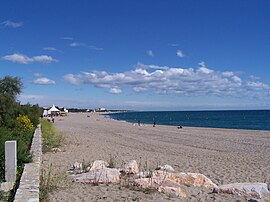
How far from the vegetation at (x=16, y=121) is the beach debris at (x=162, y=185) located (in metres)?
2.64

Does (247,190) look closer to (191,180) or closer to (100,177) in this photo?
(191,180)

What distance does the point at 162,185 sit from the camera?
782cm

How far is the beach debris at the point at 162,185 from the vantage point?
24.8 feet

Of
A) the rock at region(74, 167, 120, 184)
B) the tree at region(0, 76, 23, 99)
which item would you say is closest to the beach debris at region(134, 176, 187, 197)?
the rock at region(74, 167, 120, 184)

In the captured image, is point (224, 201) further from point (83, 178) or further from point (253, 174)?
point (253, 174)

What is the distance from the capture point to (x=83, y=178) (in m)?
8.48

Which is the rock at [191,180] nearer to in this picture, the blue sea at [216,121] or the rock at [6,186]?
the rock at [6,186]

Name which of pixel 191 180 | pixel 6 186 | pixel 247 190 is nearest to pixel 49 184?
pixel 6 186

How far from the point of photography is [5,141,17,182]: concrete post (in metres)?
7.43

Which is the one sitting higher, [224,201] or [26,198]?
[26,198]

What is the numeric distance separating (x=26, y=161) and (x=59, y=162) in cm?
389

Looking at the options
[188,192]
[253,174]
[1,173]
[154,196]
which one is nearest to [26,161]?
[1,173]

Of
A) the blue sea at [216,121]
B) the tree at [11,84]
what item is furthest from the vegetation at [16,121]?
the blue sea at [216,121]

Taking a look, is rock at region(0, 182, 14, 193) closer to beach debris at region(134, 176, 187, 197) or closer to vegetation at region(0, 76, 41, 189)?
Result: vegetation at region(0, 76, 41, 189)
